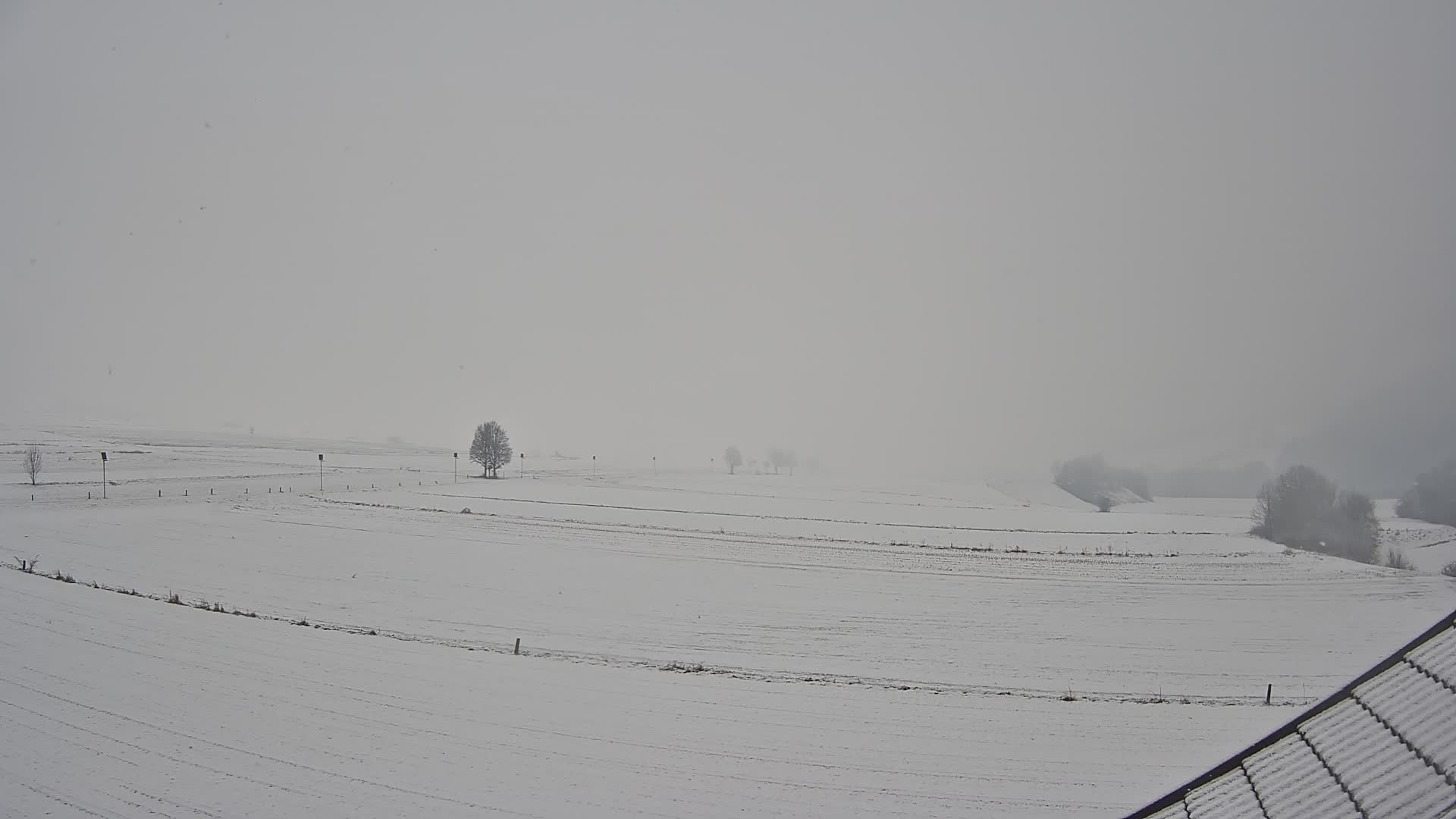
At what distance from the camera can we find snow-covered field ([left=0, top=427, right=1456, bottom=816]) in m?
12.0

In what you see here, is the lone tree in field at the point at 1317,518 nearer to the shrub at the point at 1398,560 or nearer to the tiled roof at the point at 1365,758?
the shrub at the point at 1398,560

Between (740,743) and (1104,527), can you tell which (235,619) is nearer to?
(740,743)

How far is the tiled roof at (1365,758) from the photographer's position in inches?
127

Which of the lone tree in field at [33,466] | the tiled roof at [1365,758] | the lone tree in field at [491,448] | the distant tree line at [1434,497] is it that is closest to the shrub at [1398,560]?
the distant tree line at [1434,497]

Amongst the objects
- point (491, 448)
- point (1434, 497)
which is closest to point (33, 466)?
point (491, 448)

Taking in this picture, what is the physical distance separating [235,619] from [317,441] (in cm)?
13325

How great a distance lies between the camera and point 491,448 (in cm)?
8538

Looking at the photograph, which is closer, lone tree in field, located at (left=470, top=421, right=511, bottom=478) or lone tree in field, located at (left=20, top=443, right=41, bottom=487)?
lone tree in field, located at (left=20, top=443, right=41, bottom=487)

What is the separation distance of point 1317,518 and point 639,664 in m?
54.2

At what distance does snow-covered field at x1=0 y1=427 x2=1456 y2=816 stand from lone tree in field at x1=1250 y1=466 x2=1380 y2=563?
3.85 m

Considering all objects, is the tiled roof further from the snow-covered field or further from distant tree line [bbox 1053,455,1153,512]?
distant tree line [bbox 1053,455,1153,512]

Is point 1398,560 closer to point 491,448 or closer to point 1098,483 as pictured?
point 1098,483

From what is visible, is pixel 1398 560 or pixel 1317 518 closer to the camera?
pixel 1398 560

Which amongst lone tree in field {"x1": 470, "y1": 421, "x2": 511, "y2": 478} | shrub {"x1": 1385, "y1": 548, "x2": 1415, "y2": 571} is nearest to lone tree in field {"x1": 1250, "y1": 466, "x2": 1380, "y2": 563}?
shrub {"x1": 1385, "y1": 548, "x2": 1415, "y2": 571}
